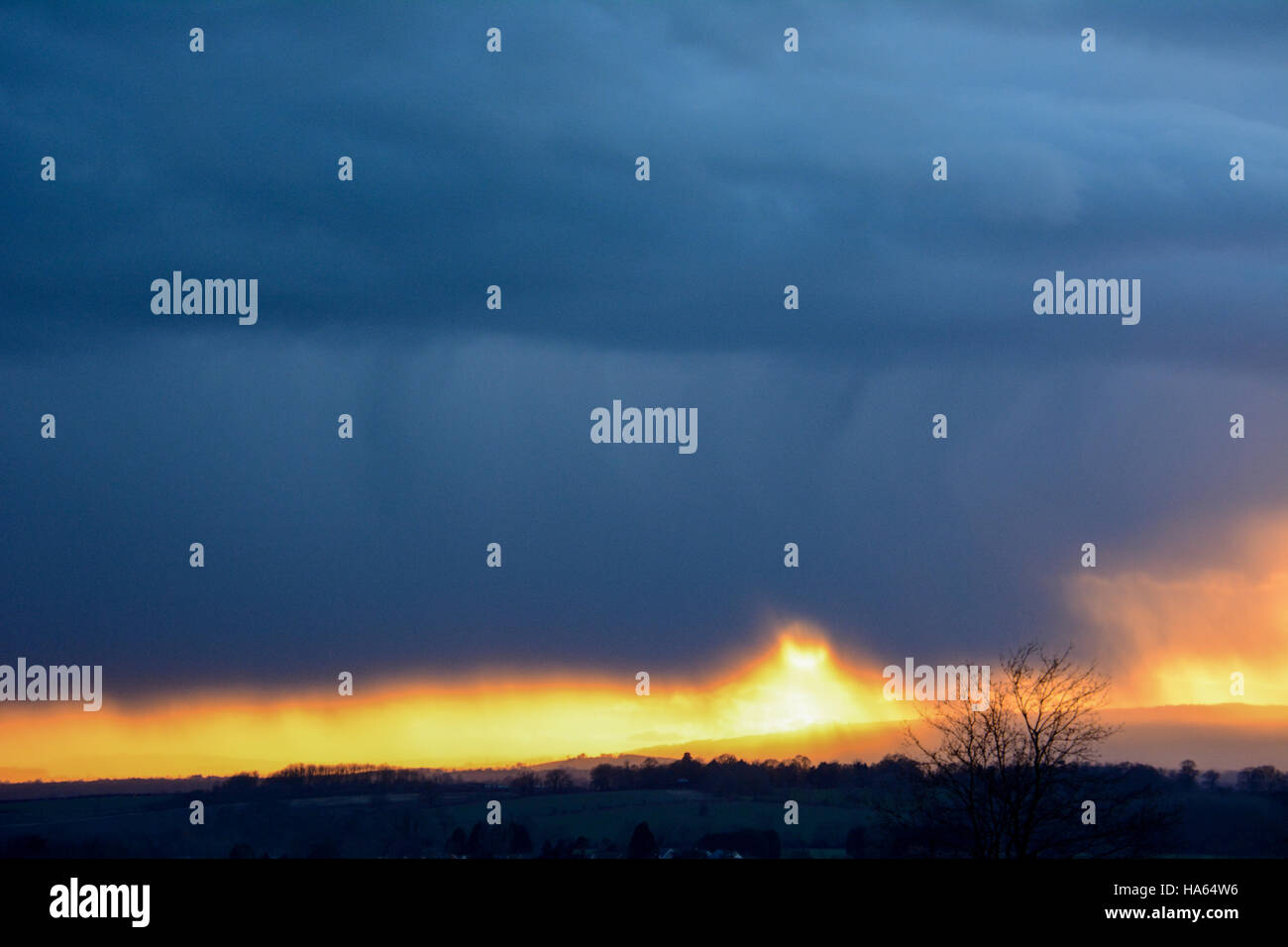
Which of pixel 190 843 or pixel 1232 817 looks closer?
pixel 1232 817
